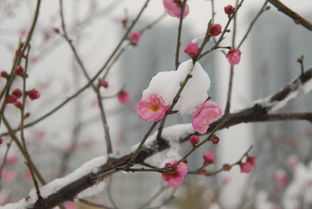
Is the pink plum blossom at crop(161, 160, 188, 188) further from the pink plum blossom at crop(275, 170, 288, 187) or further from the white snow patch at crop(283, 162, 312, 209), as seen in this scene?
the white snow patch at crop(283, 162, 312, 209)

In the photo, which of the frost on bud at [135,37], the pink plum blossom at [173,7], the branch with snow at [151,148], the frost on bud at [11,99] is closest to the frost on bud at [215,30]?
the pink plum blossom at [173,7]

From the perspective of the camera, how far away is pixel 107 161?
1.31m

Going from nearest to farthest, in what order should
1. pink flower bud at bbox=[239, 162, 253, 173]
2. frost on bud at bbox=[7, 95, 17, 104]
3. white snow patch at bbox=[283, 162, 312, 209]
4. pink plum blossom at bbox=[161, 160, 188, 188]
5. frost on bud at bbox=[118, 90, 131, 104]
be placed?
pink plum blossom at bbox=[161, 160, 188, 188] → frost on bud at bbox=[7, 95, 17, 104] → pink flower bud at bbox=[239, 162, 253, 173] → frost on bud at bbox=[118, 90, 131, 104] → white snow patch at bbox=[283, 162, 312, 209]

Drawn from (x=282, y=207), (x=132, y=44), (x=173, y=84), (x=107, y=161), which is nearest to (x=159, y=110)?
(x=173, y=84)

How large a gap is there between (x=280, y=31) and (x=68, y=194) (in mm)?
17377

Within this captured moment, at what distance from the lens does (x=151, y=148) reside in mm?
1291

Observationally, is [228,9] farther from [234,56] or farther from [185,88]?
[185,88]

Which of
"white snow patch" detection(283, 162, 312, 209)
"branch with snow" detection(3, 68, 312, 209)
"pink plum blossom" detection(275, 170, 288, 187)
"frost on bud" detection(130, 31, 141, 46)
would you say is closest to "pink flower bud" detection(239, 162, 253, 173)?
"branch with snow" detection(3, 68, 312, 209)

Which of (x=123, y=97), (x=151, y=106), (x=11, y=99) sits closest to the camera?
(x=151, y=106)

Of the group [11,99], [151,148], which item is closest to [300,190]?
[151,148]

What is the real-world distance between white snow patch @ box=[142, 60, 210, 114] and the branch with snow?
35 cm

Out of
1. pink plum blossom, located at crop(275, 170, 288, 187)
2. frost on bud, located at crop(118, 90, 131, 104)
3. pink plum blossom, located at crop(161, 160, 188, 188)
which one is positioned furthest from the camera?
pink plum blossom, located at crop(275, 170, 288, 187)

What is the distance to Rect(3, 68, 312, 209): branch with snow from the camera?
1203mm

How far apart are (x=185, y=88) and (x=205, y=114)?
0.08 m
